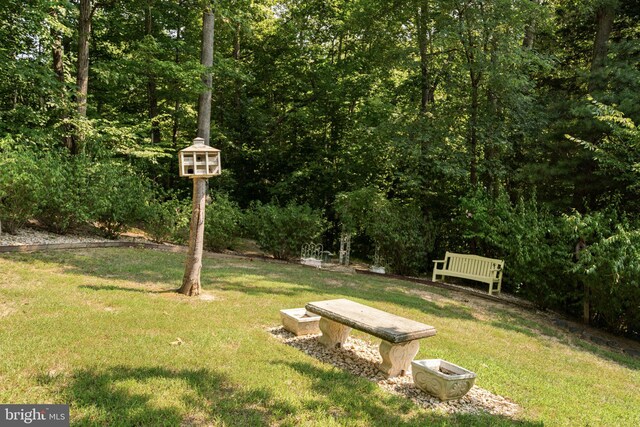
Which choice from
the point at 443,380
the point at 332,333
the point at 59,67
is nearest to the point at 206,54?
the point at 59,67

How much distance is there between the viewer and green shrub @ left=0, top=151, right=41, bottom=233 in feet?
28.0

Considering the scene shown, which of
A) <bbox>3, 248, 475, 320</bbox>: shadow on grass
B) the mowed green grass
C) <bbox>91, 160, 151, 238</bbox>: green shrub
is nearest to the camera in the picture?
the mowed green grass

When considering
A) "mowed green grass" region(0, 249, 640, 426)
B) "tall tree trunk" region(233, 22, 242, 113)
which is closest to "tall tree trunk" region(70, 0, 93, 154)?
"mowed green grass" region(0, 249, 640, 426)

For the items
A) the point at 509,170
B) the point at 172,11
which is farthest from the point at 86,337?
the point at 172,11

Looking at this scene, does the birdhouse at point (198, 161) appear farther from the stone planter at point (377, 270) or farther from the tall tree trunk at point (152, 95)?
the tall tree trunk at point (152, 95)

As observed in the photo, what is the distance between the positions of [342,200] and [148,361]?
9685mm

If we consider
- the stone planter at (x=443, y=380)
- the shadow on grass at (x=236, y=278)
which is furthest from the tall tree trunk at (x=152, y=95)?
the stone planter at (x=443, y=380)

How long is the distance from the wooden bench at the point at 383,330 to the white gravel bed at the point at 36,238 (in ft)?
22.6

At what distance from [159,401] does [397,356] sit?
2271mm

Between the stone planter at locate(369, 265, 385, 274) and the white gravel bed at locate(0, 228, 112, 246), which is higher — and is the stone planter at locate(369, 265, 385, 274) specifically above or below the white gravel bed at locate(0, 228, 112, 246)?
below

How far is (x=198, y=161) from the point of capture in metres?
6.25

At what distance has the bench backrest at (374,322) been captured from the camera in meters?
4.15

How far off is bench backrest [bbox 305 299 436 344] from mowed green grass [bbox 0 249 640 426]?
0.49 meters

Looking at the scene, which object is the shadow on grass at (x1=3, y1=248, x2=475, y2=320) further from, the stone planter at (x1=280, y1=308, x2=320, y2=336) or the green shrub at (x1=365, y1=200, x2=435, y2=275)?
the green shrub at (x1=365, y1=200, x2=435, y2=275)
